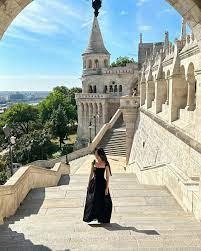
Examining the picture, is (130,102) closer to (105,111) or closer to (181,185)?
(105,111)

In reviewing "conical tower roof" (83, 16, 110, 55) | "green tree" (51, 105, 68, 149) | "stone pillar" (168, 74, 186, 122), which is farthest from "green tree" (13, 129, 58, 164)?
"stone pillar" (168, 74, 186, 122)

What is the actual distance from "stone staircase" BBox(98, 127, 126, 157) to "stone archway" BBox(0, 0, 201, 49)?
854 inches

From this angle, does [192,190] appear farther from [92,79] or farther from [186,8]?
[92,79]

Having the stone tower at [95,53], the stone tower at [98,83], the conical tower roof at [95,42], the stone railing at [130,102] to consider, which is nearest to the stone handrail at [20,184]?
the stone railing at [130,102]

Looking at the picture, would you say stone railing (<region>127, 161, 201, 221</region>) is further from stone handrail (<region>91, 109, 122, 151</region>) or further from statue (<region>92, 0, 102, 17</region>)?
stone handrail (<region>91, 109, 122, 151</region>)

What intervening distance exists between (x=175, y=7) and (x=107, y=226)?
3.61 metres

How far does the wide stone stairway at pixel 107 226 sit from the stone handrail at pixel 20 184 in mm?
192

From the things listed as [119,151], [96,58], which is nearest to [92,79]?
[96,58]

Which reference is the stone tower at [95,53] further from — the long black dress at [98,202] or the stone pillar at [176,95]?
the long black dress at [98,202]

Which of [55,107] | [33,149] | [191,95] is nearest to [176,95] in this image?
[191,95]

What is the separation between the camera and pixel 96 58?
44156 millimetres

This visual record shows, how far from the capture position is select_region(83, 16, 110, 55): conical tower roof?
145 ft

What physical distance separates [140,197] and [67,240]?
141 inches

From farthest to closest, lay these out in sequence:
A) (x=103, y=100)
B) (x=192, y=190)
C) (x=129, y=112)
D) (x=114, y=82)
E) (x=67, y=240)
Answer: (x=114, y=82)
(x=103, y=100)
(x=129, y=112)
(x=192, y=190)
(x=67, y=240)
